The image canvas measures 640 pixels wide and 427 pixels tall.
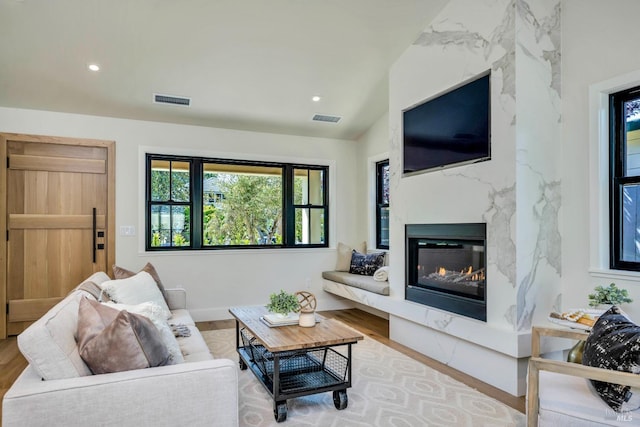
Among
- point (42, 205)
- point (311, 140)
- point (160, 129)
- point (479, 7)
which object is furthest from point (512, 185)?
point (42, 205)

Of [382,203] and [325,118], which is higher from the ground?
[325,118]

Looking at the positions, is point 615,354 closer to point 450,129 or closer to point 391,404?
point 391,404

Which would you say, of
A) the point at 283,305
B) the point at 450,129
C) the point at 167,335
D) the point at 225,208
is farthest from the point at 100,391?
the point at 225,208

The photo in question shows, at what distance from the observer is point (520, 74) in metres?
3.01

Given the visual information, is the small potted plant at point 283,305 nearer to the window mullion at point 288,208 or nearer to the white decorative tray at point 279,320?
the white decorative tray at point 279,320

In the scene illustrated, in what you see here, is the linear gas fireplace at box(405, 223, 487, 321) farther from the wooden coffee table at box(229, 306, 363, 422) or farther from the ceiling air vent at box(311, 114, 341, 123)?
the ceiling air vent at box(311, 114, 341, 123)

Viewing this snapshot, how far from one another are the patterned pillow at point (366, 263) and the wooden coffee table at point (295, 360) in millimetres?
2182

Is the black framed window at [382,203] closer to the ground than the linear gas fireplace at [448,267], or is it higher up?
higher up

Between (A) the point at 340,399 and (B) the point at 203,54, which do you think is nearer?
(A) the point at 340,399

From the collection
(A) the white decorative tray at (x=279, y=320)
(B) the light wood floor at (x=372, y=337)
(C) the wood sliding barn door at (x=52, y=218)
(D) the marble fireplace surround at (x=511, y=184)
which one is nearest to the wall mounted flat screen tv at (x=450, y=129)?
(D) the marble fireplace surround at (x=511, y=184)

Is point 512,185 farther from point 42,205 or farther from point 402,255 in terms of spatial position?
point 42,205

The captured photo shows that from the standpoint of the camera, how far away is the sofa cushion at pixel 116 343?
1.82 metres

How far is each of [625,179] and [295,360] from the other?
2.73 meters

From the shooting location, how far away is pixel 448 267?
3684mm
